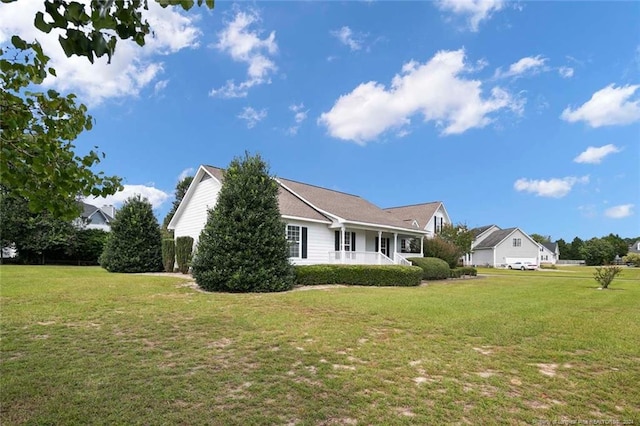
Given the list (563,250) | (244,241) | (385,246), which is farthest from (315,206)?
(563,250)

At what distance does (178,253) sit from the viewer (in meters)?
20.5

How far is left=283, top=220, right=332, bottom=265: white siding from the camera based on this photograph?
18.9m

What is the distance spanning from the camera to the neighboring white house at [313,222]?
1878 centimetres

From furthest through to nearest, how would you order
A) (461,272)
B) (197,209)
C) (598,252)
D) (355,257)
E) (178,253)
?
(598,252) < (461,272) < (197,209) < (355,257) < (178,253)

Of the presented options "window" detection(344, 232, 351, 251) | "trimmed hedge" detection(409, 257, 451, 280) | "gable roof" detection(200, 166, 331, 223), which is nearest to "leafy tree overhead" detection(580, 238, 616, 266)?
"trimmed hedge" detection(409, 257, 451, 280)

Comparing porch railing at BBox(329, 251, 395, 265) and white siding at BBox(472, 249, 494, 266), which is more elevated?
porch railing at BBox(329, 251, 395, 265)

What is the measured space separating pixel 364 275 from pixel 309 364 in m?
12.3

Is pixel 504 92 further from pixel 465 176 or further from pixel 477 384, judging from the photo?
pixel 477 384

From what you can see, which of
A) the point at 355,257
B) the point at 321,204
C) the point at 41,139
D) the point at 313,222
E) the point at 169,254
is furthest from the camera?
the point at 321,204

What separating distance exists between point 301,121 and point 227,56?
20.9 ft

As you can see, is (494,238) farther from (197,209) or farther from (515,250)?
(197,209)

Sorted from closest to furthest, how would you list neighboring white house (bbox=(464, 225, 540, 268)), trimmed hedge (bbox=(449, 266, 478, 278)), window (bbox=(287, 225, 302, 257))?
1. window (bbox=(287, 225, 302, 257))
2. trimmed hedge (bbox=(449, 266, 478, 278))
3. neighboring white house (bbox=(464, 225, 540, 268))

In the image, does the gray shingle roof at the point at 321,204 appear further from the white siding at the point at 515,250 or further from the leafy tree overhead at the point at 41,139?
the white siding at the point at 515,250

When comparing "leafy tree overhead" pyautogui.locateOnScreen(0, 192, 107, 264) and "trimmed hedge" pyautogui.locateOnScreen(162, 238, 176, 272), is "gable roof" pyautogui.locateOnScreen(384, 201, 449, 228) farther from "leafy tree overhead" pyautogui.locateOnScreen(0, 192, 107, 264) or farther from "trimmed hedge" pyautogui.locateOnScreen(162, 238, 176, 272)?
"leafy tree overhead" pyautogui.locateOnScreen(0, 192, 107, 264)
